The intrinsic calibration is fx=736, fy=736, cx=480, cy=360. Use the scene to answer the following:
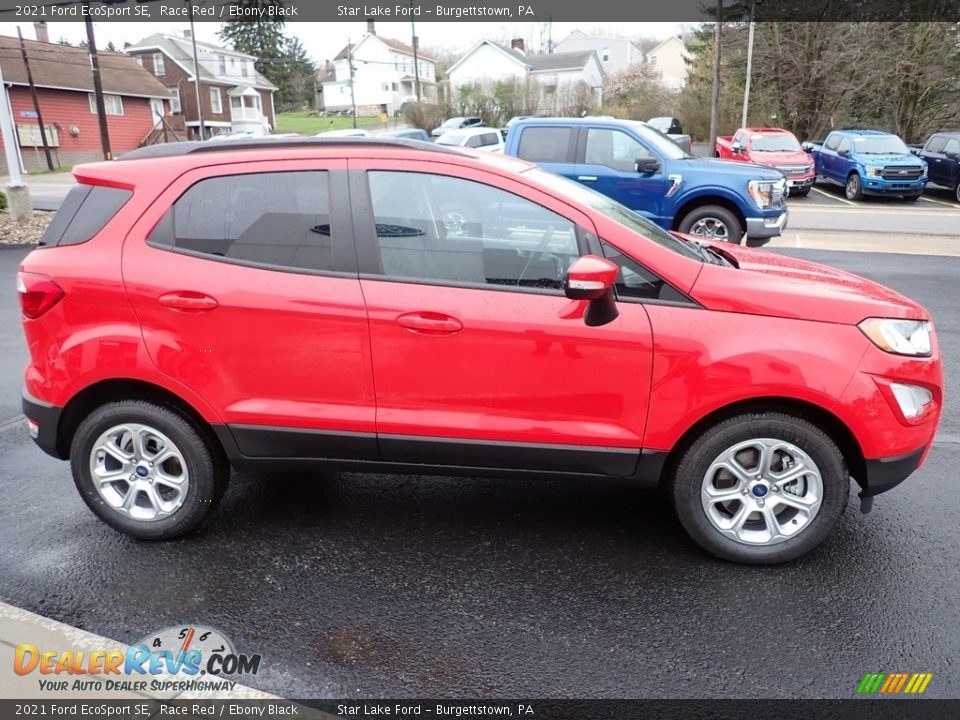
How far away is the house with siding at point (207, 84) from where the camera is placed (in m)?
55.0

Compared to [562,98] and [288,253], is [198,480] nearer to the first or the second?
[288,253]

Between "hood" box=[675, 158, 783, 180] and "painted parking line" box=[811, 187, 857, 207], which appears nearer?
A: "hood" box=[675, 158, 783, 180]

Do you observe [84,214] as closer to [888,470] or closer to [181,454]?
[181,454]

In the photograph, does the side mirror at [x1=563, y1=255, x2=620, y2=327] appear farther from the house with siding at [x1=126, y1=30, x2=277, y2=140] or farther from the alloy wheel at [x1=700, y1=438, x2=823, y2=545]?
the house with siding at [x1=126, y1=30, x2=277, y2=140]

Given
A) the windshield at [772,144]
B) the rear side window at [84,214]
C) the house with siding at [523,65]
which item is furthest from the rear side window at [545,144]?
the house with siding at [523,65]

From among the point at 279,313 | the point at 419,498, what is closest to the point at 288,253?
the point at 279,313

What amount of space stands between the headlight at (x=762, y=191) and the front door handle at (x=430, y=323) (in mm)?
8062

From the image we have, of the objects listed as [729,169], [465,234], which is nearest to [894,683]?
[465,234]

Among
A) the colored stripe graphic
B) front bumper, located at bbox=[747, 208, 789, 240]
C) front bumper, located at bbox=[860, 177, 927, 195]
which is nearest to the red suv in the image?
the colored stripe graphic

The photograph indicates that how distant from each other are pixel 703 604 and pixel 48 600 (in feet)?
8.97

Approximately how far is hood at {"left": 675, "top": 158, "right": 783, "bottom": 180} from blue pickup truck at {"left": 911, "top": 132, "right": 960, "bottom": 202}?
12.3 m

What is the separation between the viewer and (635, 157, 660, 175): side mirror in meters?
9.91

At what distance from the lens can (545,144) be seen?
1052 cm

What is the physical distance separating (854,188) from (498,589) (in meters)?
20.2
